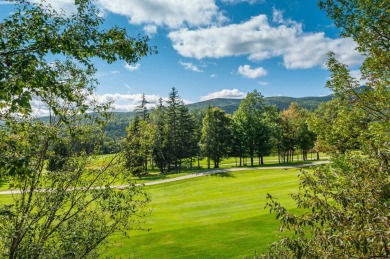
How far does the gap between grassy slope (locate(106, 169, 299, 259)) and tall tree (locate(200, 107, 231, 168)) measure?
23577 millimetres

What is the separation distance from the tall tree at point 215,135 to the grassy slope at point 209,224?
23.6 meters

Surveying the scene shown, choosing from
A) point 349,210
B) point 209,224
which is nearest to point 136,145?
point 349,210

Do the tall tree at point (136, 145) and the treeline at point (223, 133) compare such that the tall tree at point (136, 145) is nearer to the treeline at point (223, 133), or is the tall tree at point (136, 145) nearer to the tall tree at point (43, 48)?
the tall tree at point (43, 48)

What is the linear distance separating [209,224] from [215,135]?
1738 inches

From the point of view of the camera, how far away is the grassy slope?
668 inches

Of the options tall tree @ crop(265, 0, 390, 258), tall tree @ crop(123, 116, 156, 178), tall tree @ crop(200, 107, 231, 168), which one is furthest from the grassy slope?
tall tree @ crop(200, 107, 231, 168)

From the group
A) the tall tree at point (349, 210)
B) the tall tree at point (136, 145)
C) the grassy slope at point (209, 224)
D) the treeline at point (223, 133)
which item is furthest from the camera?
the treeline at point (223, 133)

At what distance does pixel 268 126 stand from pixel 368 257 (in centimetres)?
6444

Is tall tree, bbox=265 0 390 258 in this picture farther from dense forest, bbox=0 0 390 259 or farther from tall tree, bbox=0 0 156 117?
tall tree, bbox=0 0 156 117

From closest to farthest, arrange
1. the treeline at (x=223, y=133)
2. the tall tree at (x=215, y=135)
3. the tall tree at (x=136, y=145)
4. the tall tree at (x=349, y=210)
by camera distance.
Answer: the tall tree at (x=349, y=210) → the tall tree at (x=136, y=145) → the tall tree at (x=215, y=135) → the treeline at (x=223, y=133)

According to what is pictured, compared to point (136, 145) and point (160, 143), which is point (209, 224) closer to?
point (136, 145)

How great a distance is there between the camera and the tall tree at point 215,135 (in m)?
64.2

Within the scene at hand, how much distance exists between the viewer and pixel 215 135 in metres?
65.5

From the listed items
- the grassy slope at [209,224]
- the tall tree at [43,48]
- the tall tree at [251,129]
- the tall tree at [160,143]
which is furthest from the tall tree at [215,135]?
the tall tree at [43,48]
